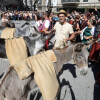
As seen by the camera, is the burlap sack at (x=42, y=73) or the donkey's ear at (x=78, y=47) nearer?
the burlap sack at (x=42, y=73)

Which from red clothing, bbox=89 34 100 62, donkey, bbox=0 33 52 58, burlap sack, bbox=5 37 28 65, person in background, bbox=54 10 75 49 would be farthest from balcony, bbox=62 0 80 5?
burlap sack, bbox=5 37 28 65

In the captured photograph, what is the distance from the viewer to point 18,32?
4.74 metres

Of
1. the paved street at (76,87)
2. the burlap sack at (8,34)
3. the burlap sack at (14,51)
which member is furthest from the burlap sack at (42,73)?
the burlap sack at (8,34)

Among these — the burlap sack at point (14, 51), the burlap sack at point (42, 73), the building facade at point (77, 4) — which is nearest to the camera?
the burlap sack at point (42, 73)

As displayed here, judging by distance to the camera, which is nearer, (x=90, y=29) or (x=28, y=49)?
(x=28, y=49)

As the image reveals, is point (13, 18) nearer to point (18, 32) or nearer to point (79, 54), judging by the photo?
point (18, 32)

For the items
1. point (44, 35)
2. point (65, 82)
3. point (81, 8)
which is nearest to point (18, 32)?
point (44, 35)

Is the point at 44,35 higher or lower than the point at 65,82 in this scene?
higher

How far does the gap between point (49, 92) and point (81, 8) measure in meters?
35.3

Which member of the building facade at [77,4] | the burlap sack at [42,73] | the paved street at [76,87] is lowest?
the paved street at [76,87]

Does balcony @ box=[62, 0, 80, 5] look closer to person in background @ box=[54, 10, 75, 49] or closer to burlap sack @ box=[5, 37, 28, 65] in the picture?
person in background @ box=[54, 10, 75, 49]

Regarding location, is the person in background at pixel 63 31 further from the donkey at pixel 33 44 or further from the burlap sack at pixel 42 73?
the burlap sack at pixel 42 73

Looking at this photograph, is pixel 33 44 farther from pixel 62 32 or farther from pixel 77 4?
pixel 77 4

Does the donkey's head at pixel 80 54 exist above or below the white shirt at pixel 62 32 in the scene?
below
